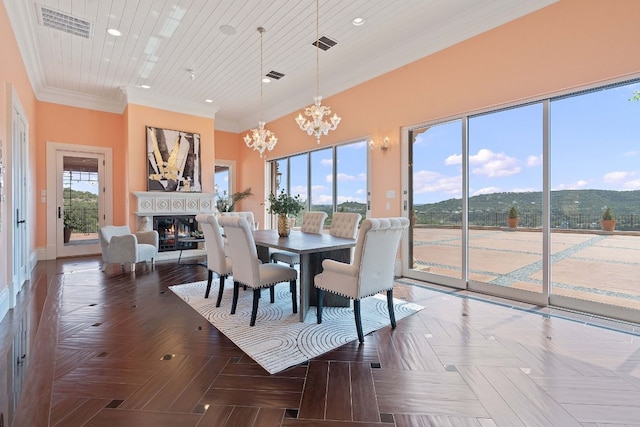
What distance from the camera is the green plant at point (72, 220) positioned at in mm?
6477

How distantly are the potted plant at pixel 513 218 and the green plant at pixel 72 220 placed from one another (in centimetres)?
786

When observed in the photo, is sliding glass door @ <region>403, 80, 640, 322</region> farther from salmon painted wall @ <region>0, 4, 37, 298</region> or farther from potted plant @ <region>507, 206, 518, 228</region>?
salmon painted wall @ <region>0, 4, 37, 298</region>

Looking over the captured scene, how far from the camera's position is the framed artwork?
21.3 ft

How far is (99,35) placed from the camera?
4199mm

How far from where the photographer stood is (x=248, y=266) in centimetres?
293

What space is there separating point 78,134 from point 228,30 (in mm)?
4599

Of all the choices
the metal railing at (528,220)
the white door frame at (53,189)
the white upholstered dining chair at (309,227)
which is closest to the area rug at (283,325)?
the white upholstered dining chair at (309,227)

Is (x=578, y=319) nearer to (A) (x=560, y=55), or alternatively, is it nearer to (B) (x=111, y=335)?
(A) (x=560, y=55)

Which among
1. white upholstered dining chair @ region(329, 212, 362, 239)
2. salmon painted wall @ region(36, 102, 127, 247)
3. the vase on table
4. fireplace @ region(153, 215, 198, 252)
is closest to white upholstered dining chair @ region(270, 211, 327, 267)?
white upholstered dining chair @ region(329, 212, 362, 239)

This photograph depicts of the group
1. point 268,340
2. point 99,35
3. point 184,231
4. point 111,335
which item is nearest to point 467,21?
point 268,340

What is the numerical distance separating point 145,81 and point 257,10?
129 inches

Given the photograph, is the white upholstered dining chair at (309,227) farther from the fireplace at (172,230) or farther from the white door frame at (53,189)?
the white door frame at (53,189)

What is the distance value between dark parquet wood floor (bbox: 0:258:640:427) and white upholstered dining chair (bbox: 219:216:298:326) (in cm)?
50

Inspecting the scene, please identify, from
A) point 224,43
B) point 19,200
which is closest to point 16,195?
point 19,200
